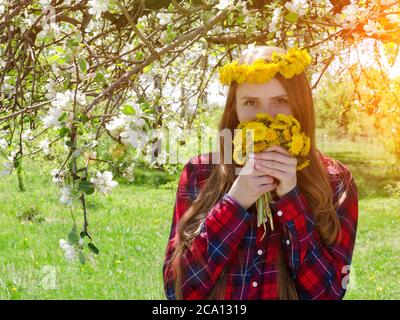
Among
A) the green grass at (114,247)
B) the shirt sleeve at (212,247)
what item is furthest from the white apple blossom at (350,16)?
the green grass at (114,247)

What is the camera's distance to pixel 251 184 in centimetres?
134

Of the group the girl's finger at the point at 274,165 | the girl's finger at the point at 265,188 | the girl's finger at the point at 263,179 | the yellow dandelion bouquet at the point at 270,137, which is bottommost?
the girl's finger at the point at 265,188

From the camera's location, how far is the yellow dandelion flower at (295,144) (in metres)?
1.31

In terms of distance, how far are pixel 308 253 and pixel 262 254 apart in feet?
0.37

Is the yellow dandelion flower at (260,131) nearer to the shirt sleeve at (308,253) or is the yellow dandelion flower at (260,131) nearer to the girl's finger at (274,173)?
the girl's finger at (274,173)

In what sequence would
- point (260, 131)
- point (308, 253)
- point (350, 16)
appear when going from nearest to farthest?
point (260, 131) < point (308, 253) < point (350, 16)

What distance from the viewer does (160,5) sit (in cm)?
238

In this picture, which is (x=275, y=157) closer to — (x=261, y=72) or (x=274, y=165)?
(x=274, y=165)

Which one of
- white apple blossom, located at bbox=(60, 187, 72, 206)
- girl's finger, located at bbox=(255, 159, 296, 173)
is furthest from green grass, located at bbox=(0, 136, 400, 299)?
girl's finger, located at bbox=(255, 159, 296, 173)

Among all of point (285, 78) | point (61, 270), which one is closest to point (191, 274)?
point (285, 78)

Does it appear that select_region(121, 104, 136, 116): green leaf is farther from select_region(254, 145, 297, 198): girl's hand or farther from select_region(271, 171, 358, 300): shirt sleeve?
select_region(271, 171, 358, 300): shirt sleeve

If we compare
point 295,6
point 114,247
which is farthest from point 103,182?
point 114,247
